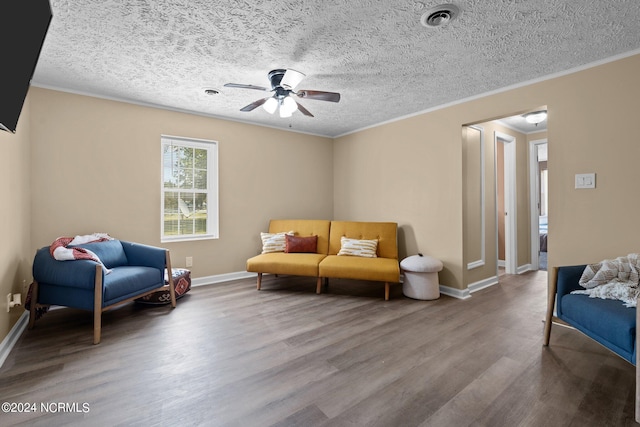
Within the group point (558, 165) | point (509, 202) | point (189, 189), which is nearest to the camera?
point (558, 165)

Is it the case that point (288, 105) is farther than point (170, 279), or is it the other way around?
point (170, 279)

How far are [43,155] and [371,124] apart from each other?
4.14 metres

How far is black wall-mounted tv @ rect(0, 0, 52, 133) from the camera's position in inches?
39.4

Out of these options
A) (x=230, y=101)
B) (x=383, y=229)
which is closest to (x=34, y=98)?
(x=230, y=101)

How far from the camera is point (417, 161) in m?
4.09

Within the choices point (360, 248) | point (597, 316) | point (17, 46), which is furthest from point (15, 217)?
point (597, 316)

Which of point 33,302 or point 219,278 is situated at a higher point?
point 33,302

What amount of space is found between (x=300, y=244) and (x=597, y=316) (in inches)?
124

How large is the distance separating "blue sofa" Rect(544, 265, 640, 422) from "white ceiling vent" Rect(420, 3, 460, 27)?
2.07 m

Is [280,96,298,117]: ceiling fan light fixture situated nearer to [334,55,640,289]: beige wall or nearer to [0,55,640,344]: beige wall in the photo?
[0,55,640,344]: beige wall

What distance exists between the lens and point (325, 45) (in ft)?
7.68

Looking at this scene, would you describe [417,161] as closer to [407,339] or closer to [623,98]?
[623,98]

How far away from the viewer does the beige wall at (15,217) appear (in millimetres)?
2215

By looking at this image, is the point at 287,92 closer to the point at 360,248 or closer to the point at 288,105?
the point at 288,105
